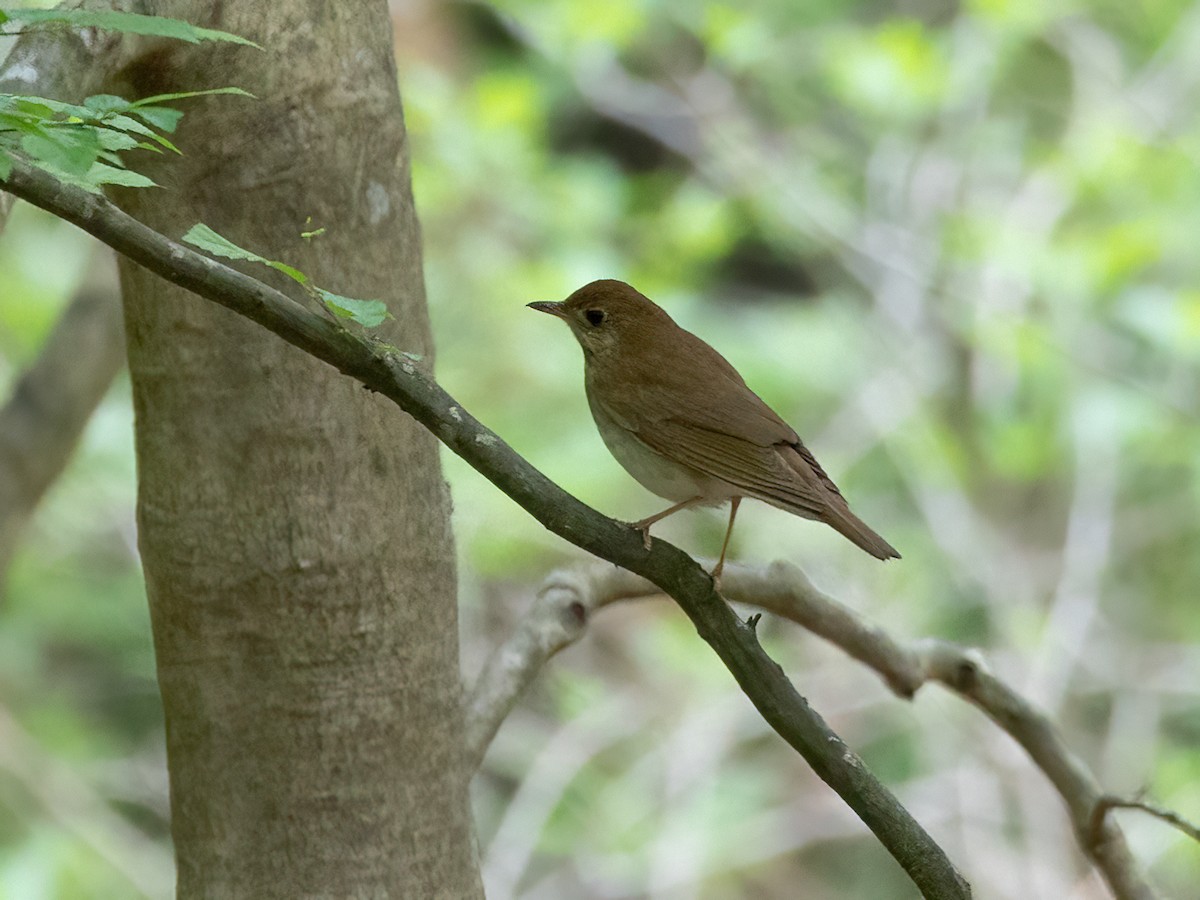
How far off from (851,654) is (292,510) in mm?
1024

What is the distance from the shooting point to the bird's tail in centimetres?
165

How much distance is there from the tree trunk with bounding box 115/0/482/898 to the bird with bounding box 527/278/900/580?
0.35 m

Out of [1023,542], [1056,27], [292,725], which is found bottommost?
[292,725]

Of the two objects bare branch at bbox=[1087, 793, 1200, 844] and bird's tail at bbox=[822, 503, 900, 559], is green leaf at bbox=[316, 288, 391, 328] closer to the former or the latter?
bird's tail at bbox=[822, 503, 900, 559]

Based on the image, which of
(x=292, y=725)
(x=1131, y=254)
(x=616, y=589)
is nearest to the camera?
(x=292, y=725)

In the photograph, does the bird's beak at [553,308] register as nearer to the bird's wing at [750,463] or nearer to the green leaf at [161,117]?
the bird's wing at [750,463]

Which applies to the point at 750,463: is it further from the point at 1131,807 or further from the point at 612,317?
the point at 1131,807

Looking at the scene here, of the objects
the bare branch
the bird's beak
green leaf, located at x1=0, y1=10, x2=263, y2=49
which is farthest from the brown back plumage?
green leaf, located at x1=0, y1=10, x2=263, y2=49

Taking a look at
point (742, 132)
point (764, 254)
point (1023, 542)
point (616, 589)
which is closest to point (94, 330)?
point (616, 589)

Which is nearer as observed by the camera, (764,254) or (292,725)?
(292,725)

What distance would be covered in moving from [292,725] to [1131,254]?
3556 mm

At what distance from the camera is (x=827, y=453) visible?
5.21 m

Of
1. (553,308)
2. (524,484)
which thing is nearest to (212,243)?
(524,484)

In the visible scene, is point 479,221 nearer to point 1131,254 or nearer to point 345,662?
point 1131,254
